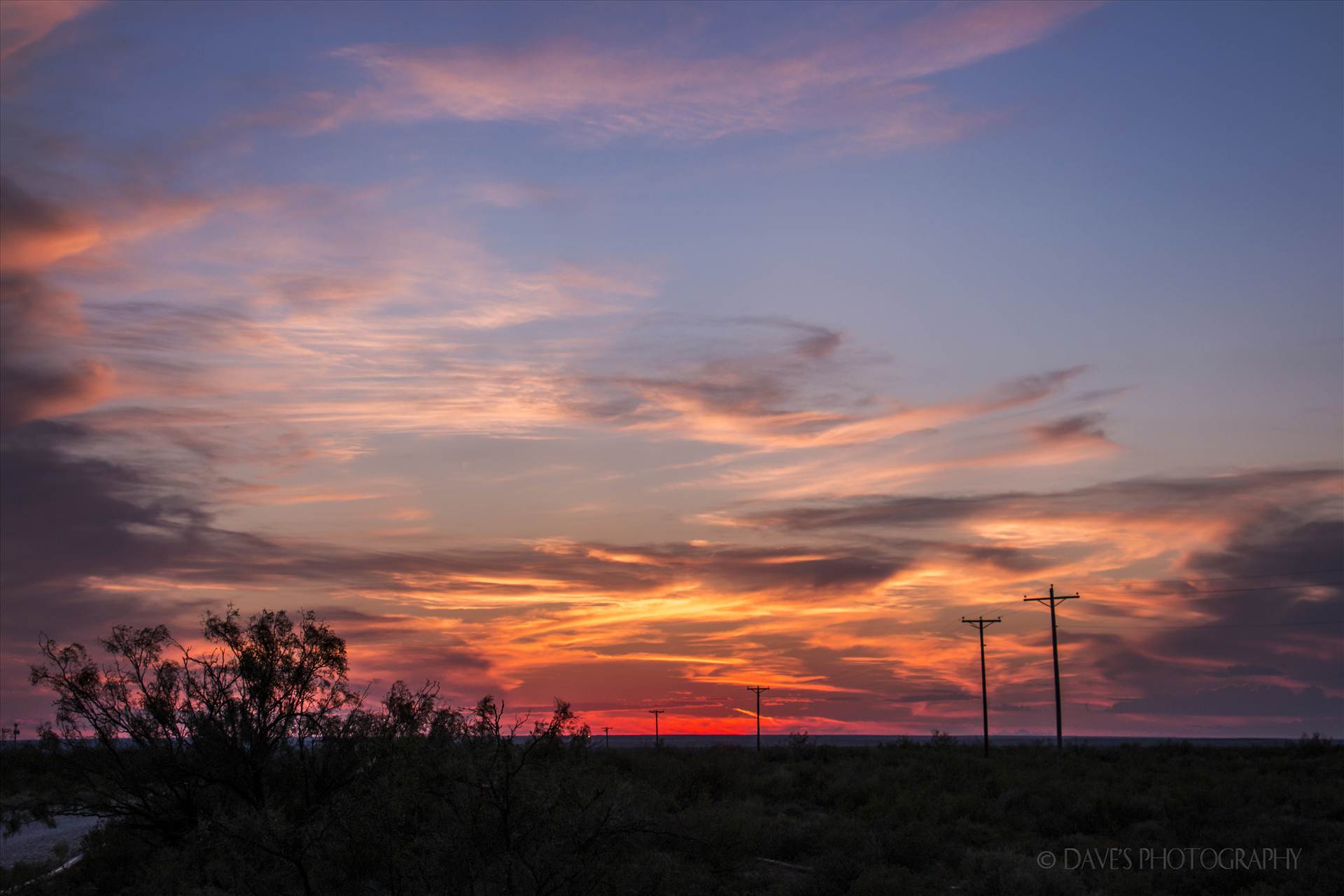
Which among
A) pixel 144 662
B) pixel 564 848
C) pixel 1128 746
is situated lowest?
pixel 1128 746

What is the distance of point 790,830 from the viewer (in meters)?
30.8

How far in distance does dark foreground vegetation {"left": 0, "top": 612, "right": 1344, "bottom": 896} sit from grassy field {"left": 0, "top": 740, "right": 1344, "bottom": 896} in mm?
58

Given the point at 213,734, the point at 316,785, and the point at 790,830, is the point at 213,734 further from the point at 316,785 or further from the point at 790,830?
the point at 790,830

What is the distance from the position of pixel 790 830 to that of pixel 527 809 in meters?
20.6

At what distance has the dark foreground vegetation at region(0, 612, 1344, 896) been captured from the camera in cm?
1248

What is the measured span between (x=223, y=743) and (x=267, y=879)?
1156 centimetres

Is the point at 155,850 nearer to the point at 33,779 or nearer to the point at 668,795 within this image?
the point at 33,779

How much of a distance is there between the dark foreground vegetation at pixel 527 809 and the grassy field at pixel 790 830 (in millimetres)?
58

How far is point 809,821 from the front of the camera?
34.5 meters

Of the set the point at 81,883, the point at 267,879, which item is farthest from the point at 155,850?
the point at 267,879

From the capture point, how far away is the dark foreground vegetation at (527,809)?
40.9 feet

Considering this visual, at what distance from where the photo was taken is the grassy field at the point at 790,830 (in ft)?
40.4

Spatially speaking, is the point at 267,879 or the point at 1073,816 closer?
the point at 267,879

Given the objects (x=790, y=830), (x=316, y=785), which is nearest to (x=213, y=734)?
(x=316, y=785)
